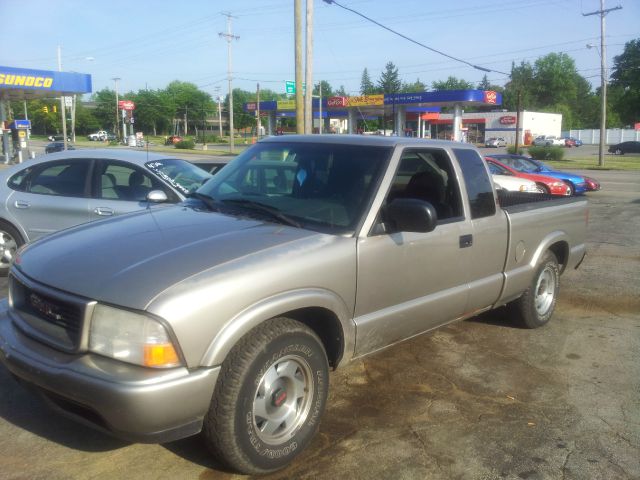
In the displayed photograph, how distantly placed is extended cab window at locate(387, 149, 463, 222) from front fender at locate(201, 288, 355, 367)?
1.31m

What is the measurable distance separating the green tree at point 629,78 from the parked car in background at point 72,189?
82.6 meters

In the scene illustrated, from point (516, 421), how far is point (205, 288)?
233 centimetres

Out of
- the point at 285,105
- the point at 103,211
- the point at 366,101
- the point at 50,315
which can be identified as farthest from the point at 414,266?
the point at 285,105

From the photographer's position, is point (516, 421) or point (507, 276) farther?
point (507, 276)

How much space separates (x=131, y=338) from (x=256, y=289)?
633mm

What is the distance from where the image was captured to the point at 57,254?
10.5ft

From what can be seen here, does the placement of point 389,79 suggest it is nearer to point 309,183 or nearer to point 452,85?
point 452,85

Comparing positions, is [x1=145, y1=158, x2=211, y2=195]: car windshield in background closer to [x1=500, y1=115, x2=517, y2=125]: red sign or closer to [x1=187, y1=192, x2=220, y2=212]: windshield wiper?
[x1=187, y1=192, x2=220, y2=212]: windshield wiper

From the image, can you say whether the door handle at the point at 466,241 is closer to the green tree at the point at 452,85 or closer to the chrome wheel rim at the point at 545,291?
the chrome wheel rim at the point at 545,291

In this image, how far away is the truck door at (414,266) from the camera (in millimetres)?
3631

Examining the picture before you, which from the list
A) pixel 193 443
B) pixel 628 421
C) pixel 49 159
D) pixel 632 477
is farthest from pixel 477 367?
pixel 49 159

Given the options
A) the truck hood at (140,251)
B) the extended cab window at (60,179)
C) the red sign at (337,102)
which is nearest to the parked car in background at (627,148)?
the red sign at (337,102)

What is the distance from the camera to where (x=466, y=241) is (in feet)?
14.4

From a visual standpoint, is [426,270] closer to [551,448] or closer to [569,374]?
[551,448]
